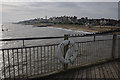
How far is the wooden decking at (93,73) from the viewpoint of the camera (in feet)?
12.1

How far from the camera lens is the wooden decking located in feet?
12.1

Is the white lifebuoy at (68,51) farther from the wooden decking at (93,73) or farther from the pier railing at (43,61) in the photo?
the wooden decking at (93,73)

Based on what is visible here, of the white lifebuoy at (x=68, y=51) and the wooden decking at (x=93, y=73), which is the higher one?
the white lifebuoy at (x=68, y=51)

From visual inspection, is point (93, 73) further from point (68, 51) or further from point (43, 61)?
point (43, 61)

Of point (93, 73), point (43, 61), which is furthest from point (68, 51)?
point (43, 61)

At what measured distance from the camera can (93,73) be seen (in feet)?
13.0

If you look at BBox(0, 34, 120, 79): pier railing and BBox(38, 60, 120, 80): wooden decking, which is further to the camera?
BBox(0, 34, 120, 79): pier railing

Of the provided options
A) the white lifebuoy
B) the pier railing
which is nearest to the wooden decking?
the pier railing

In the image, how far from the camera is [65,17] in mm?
189000

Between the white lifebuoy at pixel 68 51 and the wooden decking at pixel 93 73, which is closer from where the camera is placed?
the wooden decking at pixel 93 73

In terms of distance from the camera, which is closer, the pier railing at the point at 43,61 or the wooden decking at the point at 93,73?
the wooden decking at the point at 93,73

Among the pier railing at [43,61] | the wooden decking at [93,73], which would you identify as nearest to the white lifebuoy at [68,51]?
the pier railing at [43,61]

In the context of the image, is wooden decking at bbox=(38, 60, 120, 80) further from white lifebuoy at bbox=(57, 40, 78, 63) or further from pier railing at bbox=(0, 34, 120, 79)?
white lifebuoy at bbox=(57, 40, 78, 63)

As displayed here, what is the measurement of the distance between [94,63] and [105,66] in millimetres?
393
